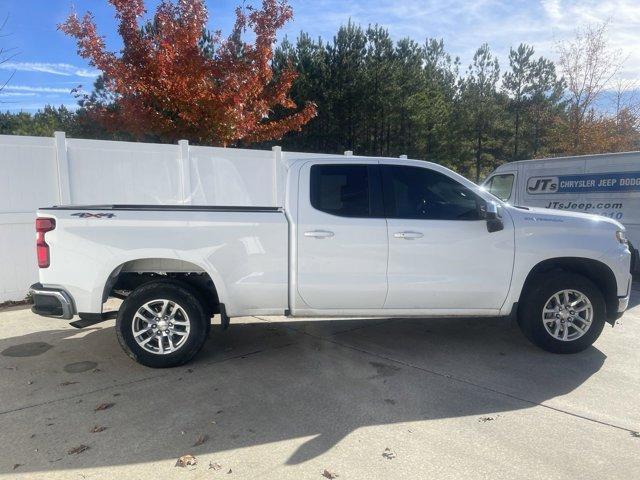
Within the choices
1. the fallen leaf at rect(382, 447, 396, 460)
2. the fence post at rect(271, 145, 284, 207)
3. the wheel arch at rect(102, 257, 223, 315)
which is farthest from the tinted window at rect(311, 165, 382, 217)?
the fence post at rect(271, 145, 284, 207)

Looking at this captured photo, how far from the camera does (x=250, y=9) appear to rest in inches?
453

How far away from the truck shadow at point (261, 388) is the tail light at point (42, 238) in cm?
108

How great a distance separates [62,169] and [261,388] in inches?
198

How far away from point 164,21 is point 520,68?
21.6 metres

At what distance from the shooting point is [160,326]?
4.65 meters

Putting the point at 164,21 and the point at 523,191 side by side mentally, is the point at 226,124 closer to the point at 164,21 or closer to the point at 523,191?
the point at 164,21

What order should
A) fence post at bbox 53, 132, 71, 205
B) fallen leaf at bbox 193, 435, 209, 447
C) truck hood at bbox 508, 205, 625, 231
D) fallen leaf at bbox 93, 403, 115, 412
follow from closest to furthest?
fallen leaf at bbox 193, 435, 209, 447, fallen leaf at bbox 93, 403, 115, 412, truck hood at bbox 508, 205, 625, 231, fence post at bbox 53, 132, 71, 205

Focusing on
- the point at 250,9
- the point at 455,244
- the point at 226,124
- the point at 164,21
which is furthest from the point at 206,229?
the point at 250,9

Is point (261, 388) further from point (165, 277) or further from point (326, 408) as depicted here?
point (165, 277)

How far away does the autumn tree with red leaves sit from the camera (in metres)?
10.3

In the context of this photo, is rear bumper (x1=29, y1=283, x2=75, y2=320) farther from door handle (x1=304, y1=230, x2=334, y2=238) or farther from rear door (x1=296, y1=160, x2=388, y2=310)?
door handle (x1=304, y1=230, x2=334, y2=238)

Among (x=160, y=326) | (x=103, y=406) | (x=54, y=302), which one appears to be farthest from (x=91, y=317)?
(x=103, y=406)

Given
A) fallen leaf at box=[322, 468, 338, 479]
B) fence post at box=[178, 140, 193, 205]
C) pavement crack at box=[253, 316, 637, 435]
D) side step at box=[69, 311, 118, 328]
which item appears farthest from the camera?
fence post at box=[178, 140, 193, 205]

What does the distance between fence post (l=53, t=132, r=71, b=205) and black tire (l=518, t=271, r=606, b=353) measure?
6413 mm
